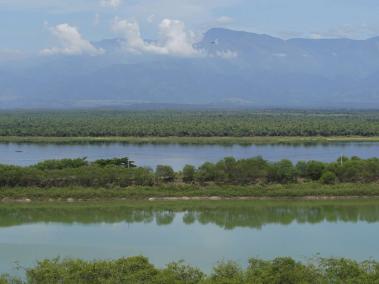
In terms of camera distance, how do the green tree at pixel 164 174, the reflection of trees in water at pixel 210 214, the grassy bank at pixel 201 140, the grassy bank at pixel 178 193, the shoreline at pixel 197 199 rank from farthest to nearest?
the grassy bank at pixel 201 140 → the green tree at pixel 164 174 → the grassy bank at pixel 178 193 → the shoreline at pixel 197 199 → the reflection of trees in water at pixel 210 214

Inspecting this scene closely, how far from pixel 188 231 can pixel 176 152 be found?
23.8 meters

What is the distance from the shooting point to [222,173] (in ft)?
109

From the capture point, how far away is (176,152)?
1950 inches

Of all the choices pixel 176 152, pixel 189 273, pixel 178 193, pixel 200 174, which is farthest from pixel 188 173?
pixel 189 273

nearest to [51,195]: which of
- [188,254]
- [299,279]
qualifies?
[188,254]

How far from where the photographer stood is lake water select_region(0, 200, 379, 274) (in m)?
22.2

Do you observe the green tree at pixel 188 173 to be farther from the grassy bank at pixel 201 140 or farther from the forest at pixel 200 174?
the grassy bank at pixel 201 140

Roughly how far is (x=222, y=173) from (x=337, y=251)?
11770mm

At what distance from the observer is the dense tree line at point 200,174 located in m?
32.8

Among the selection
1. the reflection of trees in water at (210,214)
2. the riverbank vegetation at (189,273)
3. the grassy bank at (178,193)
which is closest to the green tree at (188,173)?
the grassy bank at (178,193)

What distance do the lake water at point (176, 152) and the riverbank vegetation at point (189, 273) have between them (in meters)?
23.9

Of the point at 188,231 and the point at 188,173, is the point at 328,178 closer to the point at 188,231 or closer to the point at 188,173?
the point at 188,173

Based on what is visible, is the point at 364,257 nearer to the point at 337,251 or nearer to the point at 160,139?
the point at 337,251

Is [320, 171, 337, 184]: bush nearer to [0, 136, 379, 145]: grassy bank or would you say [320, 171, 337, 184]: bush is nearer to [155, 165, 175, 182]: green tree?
[155, 165, 175, 182]: green tree
